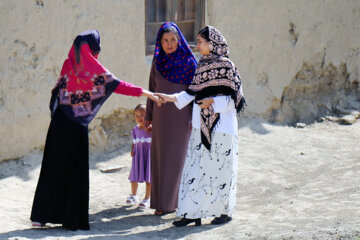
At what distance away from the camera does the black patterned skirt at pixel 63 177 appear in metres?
4.85

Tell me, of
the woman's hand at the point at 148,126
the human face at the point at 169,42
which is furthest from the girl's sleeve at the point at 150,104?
the human face at the point at 169,42

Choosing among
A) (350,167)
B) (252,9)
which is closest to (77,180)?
(350,167)

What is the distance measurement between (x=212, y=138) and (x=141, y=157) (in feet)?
3.15

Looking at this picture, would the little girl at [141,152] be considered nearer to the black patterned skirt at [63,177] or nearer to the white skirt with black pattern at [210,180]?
the white skirt with black pattern at [210,180]

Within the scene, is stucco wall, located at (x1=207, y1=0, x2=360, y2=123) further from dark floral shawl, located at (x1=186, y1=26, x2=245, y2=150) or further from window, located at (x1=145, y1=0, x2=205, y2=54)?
dark floral shawl, located at (x1=186, y1=26, x2=245, y2=150)

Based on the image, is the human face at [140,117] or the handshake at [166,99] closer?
the handshake at [166,99]

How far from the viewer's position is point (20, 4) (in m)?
6.48

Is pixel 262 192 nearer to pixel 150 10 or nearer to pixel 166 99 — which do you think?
pixel 166 99

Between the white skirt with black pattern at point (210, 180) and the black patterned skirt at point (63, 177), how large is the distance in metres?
0.84

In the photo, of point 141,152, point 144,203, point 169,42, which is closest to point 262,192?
point 144,203

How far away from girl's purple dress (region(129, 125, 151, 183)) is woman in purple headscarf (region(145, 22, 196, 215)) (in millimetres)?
235

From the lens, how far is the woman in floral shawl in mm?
4996

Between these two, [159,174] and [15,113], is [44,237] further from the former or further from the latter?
[15,113]

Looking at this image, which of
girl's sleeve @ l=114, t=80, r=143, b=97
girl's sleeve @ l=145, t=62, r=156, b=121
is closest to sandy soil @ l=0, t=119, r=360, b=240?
girl's sleeve @ l=145, t=62, r=156, b=121
